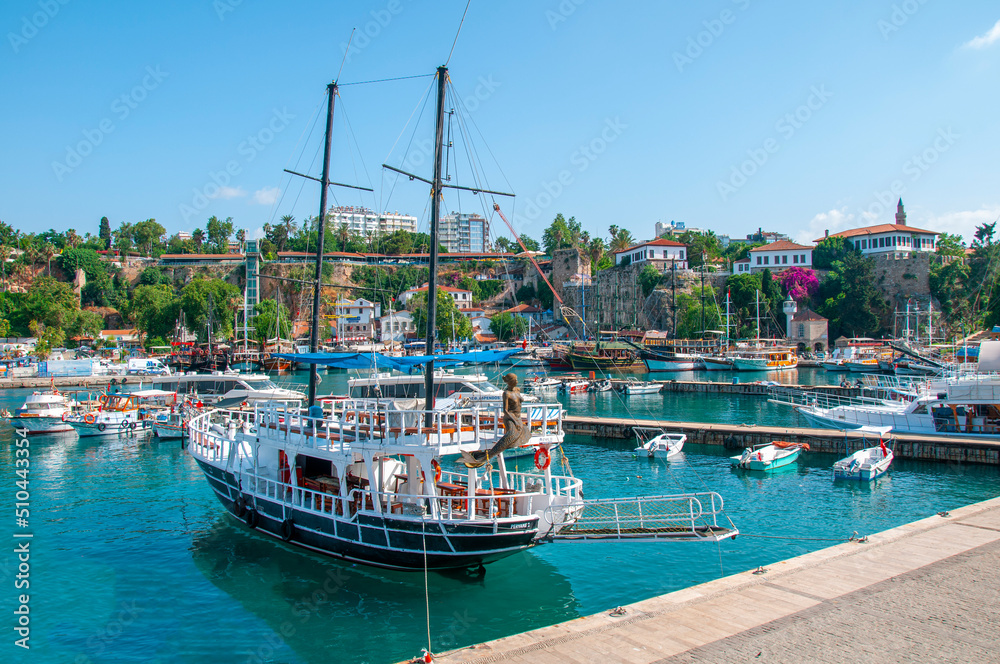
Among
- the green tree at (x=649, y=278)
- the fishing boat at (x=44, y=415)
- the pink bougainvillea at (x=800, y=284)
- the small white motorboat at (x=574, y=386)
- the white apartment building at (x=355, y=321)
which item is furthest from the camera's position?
the white apartment building at (x=355, y=321)

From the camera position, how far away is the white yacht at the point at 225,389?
3966cm

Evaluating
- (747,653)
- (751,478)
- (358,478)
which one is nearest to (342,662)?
(358,478)

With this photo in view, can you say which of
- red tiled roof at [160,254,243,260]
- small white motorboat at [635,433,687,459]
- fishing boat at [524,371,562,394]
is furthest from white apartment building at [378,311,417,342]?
small white motorboat at [635,433,687,459]

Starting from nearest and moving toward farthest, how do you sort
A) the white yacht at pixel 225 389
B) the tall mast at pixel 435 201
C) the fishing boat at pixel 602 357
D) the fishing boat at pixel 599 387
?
the tall mast at pixel 435 201 < the white yacht at pixel 225 389 < the fishing boat at pixel 599 387 < the fishing boat at pixel 602 357

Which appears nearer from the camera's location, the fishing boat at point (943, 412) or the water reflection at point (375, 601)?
the water reflection at point (375, 601)

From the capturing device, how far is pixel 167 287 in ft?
348

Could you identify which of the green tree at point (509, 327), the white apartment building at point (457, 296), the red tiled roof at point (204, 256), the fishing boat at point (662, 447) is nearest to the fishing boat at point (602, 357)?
the green tree at point (509, 327)

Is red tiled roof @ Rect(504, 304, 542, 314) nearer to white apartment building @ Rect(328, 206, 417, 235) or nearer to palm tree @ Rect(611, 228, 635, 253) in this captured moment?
palm tree @ Rect(611, 228, 635, 253)

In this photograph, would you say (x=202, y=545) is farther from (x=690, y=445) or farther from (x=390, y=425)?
(x=690, y=445)

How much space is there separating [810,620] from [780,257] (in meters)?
92.6

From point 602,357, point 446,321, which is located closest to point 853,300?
point 602,357

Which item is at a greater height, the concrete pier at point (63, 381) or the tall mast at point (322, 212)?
the tall mast at point (322, 212)

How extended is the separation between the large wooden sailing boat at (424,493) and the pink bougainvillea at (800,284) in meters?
80.4

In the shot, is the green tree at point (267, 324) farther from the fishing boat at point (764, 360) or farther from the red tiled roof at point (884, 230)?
the red tiled roof at point (884, 230)
